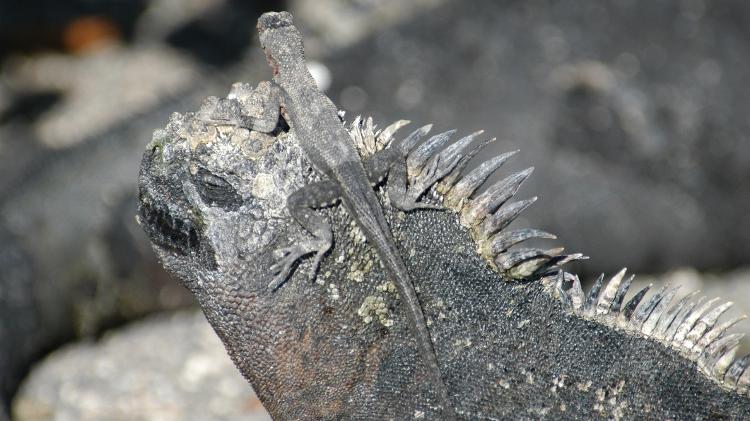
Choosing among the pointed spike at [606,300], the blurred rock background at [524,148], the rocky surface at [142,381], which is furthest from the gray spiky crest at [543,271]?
the blurred rock background at [524,148]

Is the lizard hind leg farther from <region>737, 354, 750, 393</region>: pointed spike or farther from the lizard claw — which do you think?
<region>737, 354, 750, 393</region>: pointed spike

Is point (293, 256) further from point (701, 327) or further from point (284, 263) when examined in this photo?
point (701, 327)

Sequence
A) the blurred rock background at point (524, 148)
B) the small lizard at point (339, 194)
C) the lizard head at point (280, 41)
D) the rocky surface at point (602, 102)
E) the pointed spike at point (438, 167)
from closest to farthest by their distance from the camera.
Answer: the small lizard at point (339, 194), the pointed spike at point (438, 167), the lizard head at point (280, 41), the blurred rock background at point (524, 148), the rocky surface at point (602, 102)

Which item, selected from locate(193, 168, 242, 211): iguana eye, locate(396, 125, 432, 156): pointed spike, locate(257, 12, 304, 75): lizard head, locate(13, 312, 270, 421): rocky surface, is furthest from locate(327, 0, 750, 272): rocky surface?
locate(193, 168, 242, 211): iguana eye

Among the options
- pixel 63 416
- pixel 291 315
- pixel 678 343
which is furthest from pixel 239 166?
pixel 63 416

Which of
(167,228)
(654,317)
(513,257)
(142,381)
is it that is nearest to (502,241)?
(513,257)

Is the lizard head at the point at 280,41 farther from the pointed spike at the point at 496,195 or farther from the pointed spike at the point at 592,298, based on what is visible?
the pointed spike at the point at 592,298
